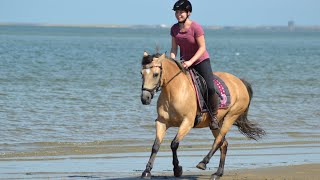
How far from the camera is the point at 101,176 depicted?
1105 centimetres

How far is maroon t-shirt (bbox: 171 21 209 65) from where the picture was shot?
35.1 ft

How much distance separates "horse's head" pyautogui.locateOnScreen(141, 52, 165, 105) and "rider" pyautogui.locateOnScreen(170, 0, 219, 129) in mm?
627

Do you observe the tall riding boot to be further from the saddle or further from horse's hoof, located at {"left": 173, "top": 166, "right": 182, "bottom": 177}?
horse's hoof, located at {"left": 173, "top": 166, "right": 182, "bottom": 177}

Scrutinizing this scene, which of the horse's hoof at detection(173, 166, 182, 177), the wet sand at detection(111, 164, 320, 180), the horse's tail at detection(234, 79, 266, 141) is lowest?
the wet sand at detection(111, 164, 320, 180)

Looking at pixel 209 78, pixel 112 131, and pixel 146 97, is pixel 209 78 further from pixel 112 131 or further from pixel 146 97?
pixel 112 131

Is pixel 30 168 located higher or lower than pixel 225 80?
lower

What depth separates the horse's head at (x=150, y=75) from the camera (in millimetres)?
9867

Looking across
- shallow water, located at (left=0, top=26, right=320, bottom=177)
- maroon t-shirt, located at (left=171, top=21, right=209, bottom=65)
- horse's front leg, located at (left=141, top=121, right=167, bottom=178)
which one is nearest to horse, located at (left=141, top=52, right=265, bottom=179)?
horse's front leg, located at (left=141, top=121, right=167, bottom=178)

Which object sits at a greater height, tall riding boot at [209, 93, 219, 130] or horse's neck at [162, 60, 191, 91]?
horse's neck at [162, 60, 191, 91]

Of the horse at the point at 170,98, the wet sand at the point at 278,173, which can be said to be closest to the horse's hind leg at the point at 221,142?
the horse at the point at 170,98

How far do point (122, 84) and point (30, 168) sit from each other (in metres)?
20.4

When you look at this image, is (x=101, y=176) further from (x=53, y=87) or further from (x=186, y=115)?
(x=53, y=87)

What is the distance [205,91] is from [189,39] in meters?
0.72

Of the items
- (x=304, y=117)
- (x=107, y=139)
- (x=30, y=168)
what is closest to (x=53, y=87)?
(x=304, y=117)
